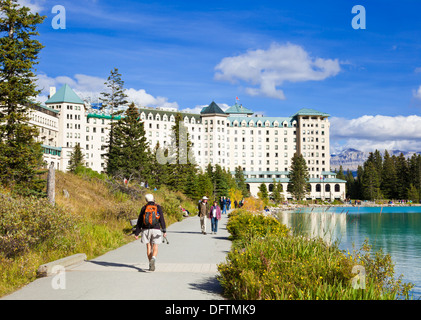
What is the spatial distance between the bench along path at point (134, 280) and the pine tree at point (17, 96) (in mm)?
12233

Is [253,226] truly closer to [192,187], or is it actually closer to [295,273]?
[295,273]

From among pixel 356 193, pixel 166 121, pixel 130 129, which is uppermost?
pixel 166 121

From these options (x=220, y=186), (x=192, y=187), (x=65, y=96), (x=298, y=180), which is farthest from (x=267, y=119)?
(x=192, y=187)

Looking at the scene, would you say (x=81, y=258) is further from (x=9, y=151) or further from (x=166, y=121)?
(x=166, y=121)

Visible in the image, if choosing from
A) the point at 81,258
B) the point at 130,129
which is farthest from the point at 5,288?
the point at 130,129

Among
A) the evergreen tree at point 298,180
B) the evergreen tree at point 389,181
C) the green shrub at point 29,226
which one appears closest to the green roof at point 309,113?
the evergreen tree at point 389,181

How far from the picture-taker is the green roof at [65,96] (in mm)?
119750

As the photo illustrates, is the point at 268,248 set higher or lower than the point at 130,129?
lower

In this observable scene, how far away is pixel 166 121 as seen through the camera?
14562 cm

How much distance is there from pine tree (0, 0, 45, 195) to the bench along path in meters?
12.2

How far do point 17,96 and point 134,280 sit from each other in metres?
19.5

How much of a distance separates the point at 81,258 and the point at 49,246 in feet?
3.62
